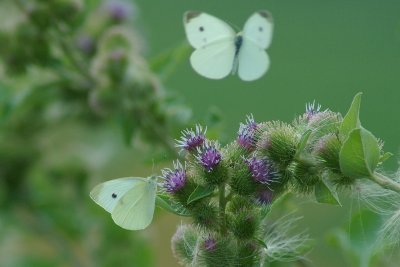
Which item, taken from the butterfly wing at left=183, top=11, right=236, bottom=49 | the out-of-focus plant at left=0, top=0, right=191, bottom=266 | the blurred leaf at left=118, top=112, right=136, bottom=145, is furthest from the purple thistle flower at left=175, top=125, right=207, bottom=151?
the blurred leaf at left=118, top=112, right=136, bottom=145

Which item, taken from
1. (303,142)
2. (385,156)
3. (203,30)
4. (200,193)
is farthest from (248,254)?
(203,30)

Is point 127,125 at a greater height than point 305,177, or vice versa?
point 127,125

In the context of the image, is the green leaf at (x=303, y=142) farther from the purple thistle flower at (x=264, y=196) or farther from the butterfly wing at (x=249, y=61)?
the butterfly wing at (x=249, y=61)

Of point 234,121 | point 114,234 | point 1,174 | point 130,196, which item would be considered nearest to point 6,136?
point 1,174

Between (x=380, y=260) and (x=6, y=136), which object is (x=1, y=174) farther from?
(x=380, y=260)

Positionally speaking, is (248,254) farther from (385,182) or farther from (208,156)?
(385,182)

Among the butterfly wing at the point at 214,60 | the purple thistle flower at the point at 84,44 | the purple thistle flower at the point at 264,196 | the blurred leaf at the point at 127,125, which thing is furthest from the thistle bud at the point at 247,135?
the purple thistle flower at the point at 84,44
